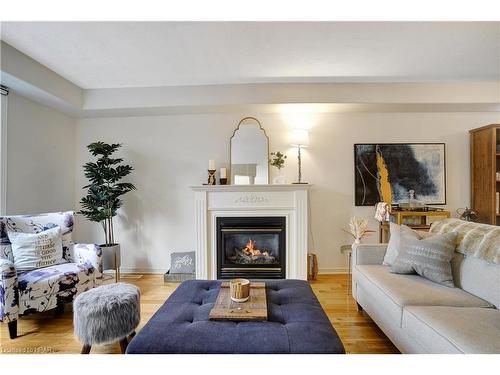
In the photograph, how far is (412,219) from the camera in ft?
10.3

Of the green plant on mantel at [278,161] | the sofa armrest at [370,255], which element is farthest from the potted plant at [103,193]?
the sofa armrest at [370,255]

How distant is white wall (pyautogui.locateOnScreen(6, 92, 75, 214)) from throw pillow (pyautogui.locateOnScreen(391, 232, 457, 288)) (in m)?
3.80

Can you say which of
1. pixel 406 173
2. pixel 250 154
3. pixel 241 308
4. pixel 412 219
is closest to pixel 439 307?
pixel 241 308

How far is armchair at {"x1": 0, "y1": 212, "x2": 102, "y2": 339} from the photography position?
6.21 ft

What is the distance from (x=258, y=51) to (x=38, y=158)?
281cm

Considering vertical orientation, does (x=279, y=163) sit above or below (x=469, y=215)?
above

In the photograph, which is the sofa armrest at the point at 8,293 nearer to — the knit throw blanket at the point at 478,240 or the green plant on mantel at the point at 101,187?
the green plant on mantel at the point at 101,187

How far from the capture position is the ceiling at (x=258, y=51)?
196 cm

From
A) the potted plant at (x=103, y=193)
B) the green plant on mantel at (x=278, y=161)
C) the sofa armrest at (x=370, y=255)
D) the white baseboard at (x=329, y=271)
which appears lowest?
the white baseboard at (x=329, y=271)

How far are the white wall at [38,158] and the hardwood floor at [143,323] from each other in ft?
4.19

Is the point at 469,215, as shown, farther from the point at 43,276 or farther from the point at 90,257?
the point at 43,276

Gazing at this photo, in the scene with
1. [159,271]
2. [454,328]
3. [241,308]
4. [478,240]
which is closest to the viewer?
[454,328]

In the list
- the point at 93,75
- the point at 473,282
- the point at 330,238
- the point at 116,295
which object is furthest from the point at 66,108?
the point at 473,282
